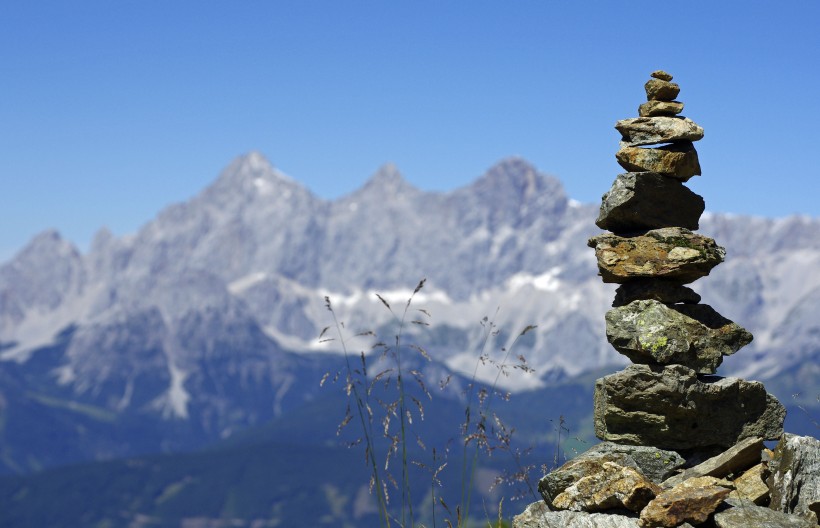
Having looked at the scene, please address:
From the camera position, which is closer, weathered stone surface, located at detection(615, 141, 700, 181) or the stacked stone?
the stacked stone

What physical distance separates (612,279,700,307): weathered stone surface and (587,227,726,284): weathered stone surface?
0.10 meters

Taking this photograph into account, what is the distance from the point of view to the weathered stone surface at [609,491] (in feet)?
36.7

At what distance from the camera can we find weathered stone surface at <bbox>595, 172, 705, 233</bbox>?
15.1m

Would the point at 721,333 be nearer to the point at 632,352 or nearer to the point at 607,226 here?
the point at 632,352

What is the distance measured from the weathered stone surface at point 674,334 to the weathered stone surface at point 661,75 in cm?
360

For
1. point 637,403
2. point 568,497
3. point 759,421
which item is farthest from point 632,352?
point 568,497

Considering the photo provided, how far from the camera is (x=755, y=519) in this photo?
1041 cm

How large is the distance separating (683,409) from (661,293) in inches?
78.8

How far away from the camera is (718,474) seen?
41.4 feet

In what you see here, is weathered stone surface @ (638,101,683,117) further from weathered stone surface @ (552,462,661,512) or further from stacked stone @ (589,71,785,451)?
weathered stone surface @ (552,462,661,512)

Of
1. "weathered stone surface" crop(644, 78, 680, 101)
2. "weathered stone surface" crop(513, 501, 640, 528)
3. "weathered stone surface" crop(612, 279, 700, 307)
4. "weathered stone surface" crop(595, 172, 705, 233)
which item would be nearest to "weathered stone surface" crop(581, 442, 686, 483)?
"weathered stone surface" crop(513, 501, 640, 528)

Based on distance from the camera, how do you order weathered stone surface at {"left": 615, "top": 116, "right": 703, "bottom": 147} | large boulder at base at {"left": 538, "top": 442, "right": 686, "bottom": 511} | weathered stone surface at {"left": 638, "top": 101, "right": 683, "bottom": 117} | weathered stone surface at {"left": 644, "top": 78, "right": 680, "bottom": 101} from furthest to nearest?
weathered stone surface at {"left": 644, "top": 78, "right": 680, "bottom": 101}
weathered stone surface at {"left": 638, "top": 101, "right": 683, "bottom": 117}
weathered stone surface at {"left": 615, "top": 116, "right": 703, "bottom": 147}
large boulder at base at {"left": 538, "top": 442, "right": 686, "bottom": 511}

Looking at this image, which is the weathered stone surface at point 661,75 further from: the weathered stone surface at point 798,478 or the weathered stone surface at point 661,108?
the weathered stone surface at point 798,478

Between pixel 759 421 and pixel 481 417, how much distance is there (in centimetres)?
487
